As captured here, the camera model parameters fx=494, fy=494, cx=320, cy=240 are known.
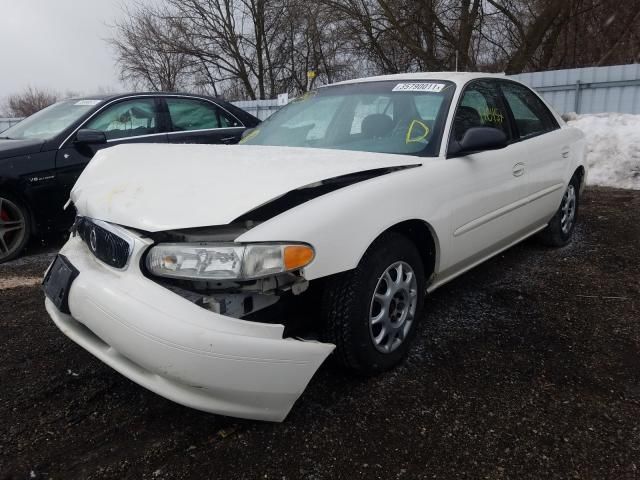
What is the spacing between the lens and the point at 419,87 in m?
3.13

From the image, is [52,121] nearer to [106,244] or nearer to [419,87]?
[106,244]

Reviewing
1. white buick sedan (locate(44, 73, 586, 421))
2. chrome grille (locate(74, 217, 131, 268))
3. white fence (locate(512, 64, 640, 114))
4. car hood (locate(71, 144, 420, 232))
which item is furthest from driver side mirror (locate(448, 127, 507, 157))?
white fence (locate(512, 64, 640, 114))

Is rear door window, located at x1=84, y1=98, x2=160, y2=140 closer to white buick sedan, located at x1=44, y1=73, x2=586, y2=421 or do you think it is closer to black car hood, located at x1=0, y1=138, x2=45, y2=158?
black car hood, located at x1=0, y1=138, x2=45, y2=158

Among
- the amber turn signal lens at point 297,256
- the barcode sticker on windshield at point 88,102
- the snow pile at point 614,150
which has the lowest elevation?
the snow pile at point 614,150

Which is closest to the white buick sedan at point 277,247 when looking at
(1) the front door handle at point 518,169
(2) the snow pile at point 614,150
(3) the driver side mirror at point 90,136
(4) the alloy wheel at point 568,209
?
(1) the front door handle at point 518,169

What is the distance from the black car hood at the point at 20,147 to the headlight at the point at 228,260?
3269 millimetres

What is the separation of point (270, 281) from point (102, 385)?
43.5 inches

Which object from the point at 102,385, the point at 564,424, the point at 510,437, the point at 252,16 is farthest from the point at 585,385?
the point at 252,16

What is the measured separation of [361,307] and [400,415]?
497mm

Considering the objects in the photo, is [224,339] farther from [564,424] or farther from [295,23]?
[295,23]

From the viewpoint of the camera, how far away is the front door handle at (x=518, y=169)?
3.31 meters

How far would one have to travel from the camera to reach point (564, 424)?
81.6 inches

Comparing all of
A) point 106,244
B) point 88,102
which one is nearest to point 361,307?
point 106,244

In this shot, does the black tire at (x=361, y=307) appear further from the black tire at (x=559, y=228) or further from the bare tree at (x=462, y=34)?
the bare tree at (x=462, y=34)
